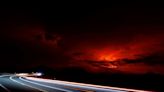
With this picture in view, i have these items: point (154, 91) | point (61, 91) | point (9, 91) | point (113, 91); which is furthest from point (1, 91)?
point (154, 91)

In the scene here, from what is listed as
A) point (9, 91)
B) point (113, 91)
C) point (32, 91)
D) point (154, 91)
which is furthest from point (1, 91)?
point (154, 91)

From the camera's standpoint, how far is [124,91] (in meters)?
32.6

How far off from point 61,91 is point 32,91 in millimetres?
2519

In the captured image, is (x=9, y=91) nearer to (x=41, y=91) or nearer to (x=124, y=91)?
Answer: (x=41, y=91)

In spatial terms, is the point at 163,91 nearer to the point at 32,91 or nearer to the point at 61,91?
the point at 61,91

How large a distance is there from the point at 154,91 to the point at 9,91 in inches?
499

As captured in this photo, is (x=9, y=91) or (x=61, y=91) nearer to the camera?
(x=9, y=91)

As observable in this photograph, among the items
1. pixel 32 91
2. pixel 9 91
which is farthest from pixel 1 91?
pixel 32 91

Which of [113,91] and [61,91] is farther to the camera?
[113,91]

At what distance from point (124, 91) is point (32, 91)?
28.0ft

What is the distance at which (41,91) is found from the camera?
2989 cm

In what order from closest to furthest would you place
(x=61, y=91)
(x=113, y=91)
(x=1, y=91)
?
(x=1, y=91)
(x=61, y=91)
(x=113, y=91)

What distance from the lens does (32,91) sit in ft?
98.1

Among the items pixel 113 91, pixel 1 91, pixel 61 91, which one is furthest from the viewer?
pixel 113 91
